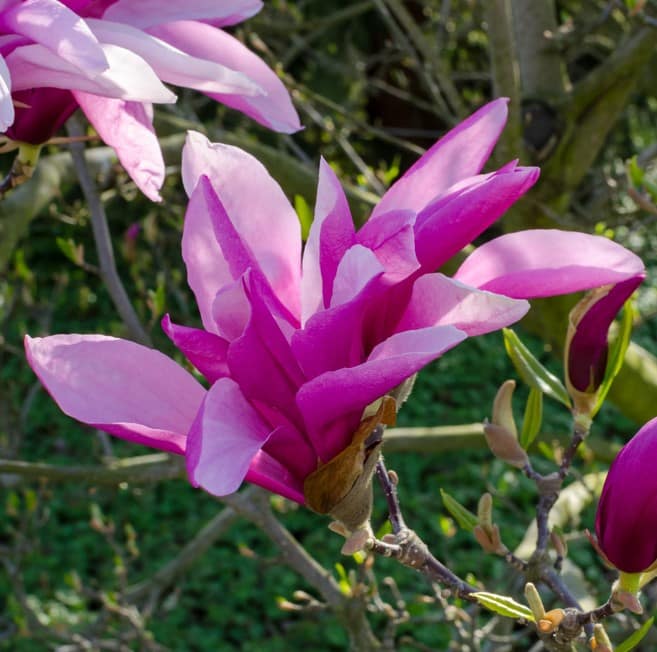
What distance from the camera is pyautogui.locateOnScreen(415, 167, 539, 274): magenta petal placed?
58cm

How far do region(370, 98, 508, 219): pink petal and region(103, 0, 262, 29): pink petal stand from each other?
21 cm

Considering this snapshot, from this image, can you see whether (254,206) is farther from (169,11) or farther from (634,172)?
(634,172)

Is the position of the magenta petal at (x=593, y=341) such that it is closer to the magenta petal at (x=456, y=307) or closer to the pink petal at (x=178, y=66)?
the magenta petal at (x=456, y=307)

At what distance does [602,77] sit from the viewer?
2.11m

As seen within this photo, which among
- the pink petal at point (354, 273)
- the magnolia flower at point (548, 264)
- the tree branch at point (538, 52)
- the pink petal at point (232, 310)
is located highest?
the pink petal at point (354, 273)

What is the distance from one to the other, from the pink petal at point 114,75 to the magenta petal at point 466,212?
17cm

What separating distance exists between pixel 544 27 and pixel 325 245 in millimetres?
1820

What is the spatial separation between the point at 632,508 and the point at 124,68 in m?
0.42

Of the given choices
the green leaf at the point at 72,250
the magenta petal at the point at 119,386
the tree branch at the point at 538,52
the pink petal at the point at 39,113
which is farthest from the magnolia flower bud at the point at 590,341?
the tree branch at the point at 538,52

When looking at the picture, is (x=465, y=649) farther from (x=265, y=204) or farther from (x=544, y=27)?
(x=544, y=27)

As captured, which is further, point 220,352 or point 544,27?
point 544,27

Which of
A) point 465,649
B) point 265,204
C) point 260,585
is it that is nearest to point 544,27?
point 465,649

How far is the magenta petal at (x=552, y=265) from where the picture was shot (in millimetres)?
588

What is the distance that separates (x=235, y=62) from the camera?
0.75m
